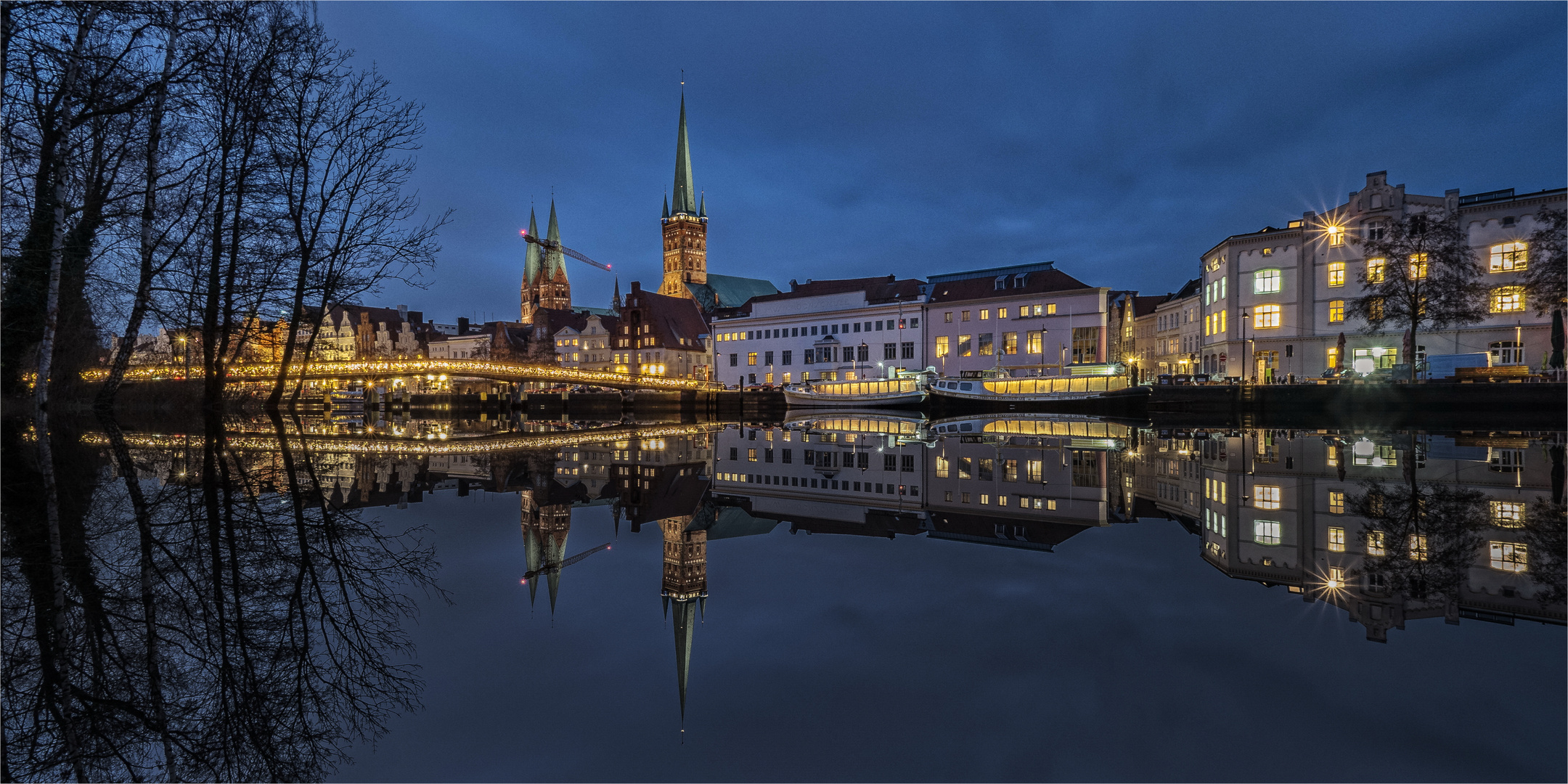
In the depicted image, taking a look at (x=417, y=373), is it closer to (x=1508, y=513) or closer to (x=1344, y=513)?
(x=1344, y=513)

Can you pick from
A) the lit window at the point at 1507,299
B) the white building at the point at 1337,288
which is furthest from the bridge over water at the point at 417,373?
the lit window at the point at 1507,299

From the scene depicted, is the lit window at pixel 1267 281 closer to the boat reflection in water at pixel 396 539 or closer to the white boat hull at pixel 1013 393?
the white boat hull at pixel 1013 393

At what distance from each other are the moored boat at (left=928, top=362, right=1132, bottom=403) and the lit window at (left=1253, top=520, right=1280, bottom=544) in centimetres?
3910

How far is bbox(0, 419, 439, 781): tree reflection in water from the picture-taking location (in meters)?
2.05

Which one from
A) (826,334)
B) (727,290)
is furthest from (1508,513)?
(727,290)

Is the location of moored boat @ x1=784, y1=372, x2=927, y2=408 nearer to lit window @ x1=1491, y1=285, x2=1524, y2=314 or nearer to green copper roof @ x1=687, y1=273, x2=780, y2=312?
lit window @ x1=1491, y1=285, x2=1524, y2=314

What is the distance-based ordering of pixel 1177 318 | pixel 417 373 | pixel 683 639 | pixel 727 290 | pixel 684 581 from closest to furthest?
pixel 683 639
pixel 684 581
pixel 417 373
pixel 1177 318
pixel 727 290

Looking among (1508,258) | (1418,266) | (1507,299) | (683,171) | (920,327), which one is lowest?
(1507,299)

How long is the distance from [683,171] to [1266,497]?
12299 centimetres

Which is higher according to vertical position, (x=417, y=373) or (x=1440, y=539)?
(x=417, y=373)

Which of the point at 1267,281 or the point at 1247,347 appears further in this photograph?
the point at 1247,347

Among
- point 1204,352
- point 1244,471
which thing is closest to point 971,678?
point 1244,471

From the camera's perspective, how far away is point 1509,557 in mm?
4316

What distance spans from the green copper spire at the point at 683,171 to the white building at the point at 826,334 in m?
55.3
